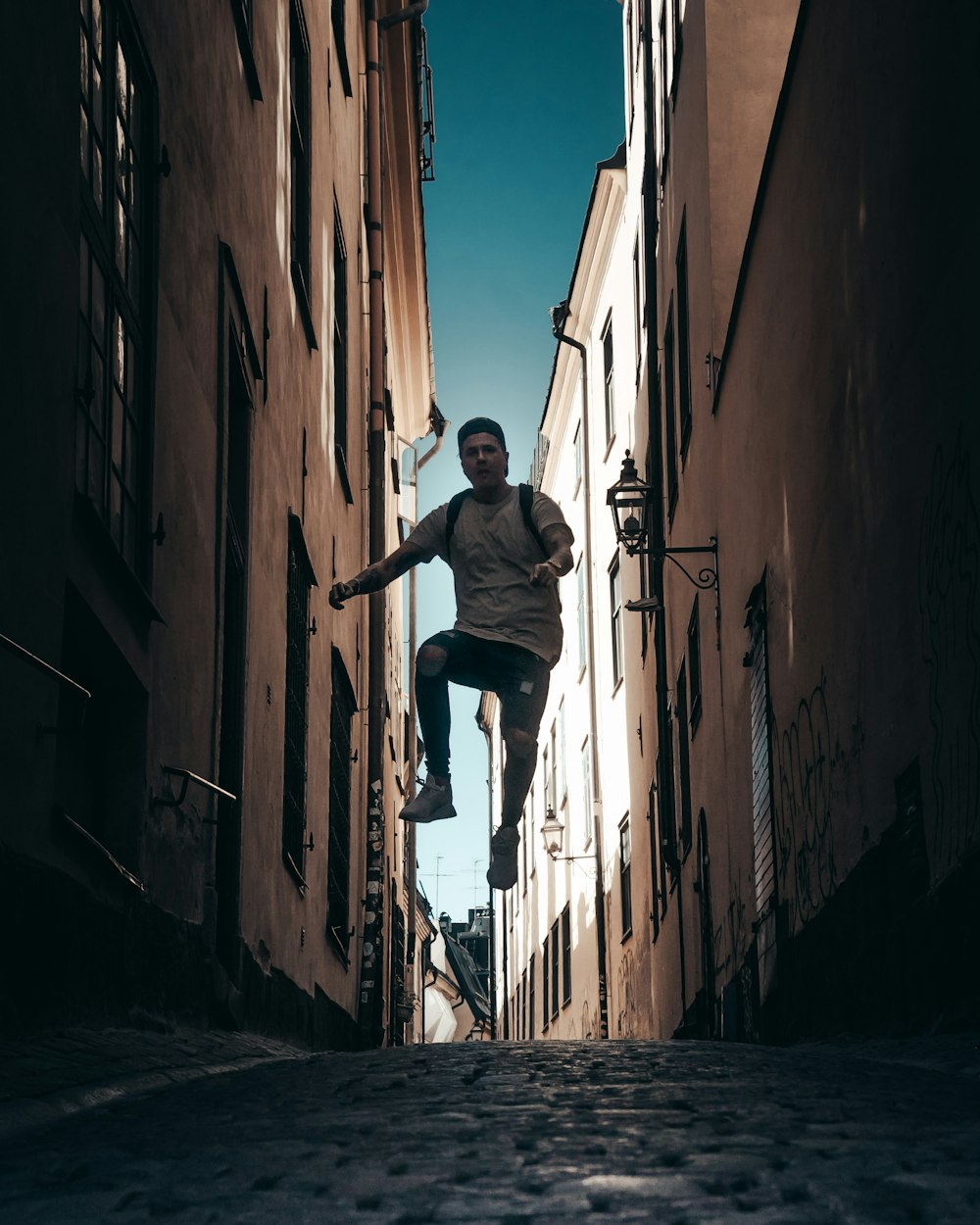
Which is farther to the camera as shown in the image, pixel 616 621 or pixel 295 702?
pixel 616 621

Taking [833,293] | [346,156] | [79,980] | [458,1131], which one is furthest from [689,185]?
[458,1131]

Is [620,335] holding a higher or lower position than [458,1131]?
higher

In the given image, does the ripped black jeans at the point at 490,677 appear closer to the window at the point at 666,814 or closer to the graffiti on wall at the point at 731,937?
the graffiti on wall at the point at 731,937

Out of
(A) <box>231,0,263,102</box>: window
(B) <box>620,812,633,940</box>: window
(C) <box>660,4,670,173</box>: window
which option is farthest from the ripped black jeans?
(B) <box>620,812,633,940</box>: window

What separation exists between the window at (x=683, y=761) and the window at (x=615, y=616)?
669 cm

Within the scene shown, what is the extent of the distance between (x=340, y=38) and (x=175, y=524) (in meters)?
9.25

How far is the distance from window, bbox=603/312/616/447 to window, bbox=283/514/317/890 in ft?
39.2

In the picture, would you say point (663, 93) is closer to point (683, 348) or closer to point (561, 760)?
point (683, 348)

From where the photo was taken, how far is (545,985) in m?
32.4

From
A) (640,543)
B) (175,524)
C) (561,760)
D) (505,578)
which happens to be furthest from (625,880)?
(175,524)

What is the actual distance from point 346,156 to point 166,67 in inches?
357

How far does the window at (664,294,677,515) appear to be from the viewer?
604 inches

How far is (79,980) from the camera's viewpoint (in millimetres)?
5180

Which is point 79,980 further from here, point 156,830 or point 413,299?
point 413,299
